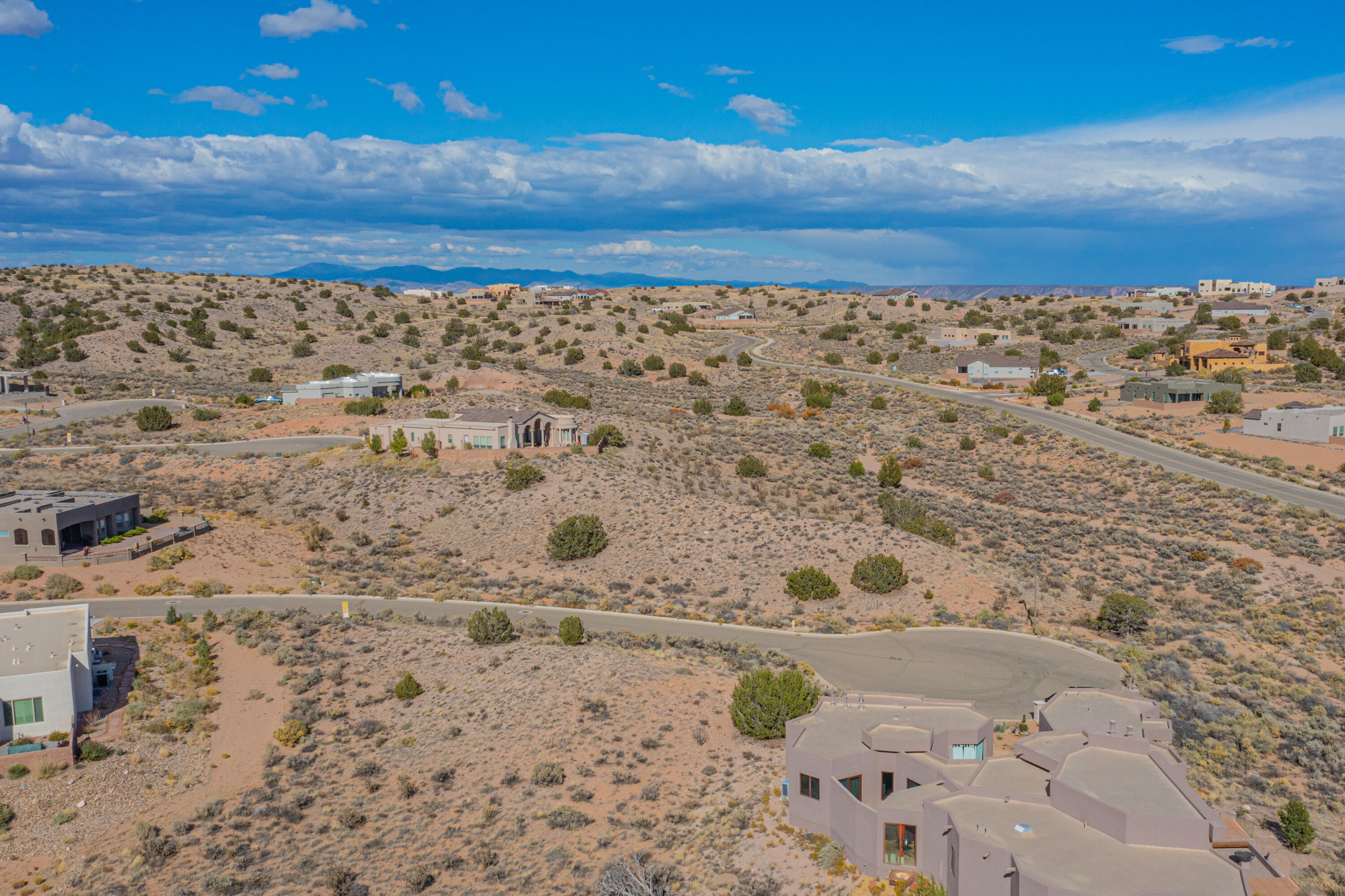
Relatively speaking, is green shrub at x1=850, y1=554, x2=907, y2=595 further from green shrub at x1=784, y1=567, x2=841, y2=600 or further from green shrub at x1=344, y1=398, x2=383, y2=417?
green shrub at x1=344, y1=398, x2=383, y2=417

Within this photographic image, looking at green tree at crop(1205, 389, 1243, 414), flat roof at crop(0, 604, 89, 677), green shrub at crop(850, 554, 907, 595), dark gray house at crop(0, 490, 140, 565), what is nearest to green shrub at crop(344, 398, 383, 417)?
dark gray house at crop(0, 490, 140, 565)

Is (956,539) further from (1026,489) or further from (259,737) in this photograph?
(259,737)

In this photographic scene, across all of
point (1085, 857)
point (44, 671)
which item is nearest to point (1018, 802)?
point (1085, 857)

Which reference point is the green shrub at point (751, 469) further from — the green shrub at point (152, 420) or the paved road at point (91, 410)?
the paved road at point (91, 410)

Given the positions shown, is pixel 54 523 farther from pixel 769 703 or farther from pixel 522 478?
pixel 769 703

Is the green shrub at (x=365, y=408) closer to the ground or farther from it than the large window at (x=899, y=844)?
farther from it

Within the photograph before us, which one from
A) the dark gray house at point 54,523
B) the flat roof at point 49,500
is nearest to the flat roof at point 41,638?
the dark gray house at point 54,523

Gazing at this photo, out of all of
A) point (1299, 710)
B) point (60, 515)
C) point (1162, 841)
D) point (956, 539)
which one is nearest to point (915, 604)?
point (956, 539)
